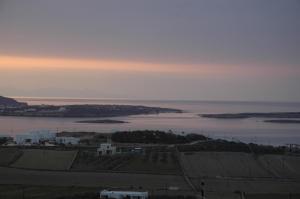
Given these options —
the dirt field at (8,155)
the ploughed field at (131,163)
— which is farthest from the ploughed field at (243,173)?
the dirt field at (8,155)

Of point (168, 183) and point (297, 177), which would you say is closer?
point (168, 183)

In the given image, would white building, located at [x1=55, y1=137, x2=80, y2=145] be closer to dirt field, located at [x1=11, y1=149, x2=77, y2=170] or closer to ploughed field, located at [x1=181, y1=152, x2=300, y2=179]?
dirt field, located at [x1=11, y1=149, x2=77, y2=170]

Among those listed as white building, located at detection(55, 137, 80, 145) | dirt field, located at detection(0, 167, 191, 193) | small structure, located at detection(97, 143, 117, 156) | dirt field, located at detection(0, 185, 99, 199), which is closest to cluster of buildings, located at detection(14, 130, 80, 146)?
white building, located at detection(55, 137, 80, 145)

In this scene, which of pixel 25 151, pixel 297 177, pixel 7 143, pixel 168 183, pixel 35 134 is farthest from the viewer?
pixel 35 134

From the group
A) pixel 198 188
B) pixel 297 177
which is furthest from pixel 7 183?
pixel 297 177

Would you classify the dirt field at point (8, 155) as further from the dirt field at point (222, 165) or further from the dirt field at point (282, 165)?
the dirt field at point (282, 165)

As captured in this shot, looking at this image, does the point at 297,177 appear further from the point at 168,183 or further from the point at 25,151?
the point at 25,151
